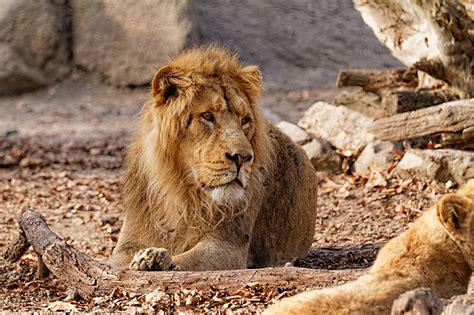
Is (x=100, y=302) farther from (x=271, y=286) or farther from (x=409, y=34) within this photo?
(x=409, y=34)

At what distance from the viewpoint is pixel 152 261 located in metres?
5.52

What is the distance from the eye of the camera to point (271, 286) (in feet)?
16.8

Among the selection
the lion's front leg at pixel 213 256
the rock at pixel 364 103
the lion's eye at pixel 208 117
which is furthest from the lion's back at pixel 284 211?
the rock at pixel 364 103

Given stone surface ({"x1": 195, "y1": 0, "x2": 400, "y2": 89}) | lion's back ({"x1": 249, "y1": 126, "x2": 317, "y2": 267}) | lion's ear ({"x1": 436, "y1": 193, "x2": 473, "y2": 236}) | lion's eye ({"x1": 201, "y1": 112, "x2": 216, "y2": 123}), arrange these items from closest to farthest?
lion's ear ({"x1": 436, "y1": 193, "x2": 473, "y2": 236}) → lion's eye ({"x1": 201, "y1": 112, "x2": 216, "y2": 123}) → lion's back ({"x1": 249, "y1": 126, "x2": 317, "y2": 267}) → stone surface ({"x1": 195, "y1": 0, "x2": 400, "y2": 89})

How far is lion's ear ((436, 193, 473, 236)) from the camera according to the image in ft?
13.3

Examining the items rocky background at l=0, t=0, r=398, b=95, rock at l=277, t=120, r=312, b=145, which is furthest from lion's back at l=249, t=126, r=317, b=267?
rocky background at l=0, t=0, r=398, b=95

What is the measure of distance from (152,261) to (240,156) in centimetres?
76

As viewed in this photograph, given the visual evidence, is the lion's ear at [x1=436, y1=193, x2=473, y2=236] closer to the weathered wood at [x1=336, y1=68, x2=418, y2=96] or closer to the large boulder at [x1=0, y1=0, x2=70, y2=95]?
the weathered wood at [x1=336, y1=68, x2=418, y2=96]

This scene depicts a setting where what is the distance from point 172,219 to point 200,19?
29.5 feet

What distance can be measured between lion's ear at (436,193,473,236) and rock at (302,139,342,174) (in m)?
5.30

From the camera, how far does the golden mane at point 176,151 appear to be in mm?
6148

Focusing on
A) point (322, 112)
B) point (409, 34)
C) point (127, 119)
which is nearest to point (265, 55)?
point (127, 119)

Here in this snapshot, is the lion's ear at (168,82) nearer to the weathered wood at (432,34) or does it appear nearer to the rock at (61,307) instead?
the rock at (61,307)

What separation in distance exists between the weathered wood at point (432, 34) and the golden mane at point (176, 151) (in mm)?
2909
